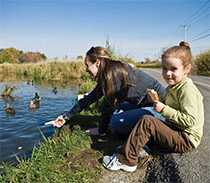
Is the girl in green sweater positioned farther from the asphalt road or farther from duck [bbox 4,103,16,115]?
duck [bbox 4,103,16,115]

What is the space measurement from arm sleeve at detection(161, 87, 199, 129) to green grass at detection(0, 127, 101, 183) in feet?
3.45

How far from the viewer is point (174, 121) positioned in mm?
3879

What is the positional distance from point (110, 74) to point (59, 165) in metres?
1.35

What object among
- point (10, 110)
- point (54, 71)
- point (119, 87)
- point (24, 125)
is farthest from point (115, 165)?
point (54, 71)

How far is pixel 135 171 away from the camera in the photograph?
3.97m

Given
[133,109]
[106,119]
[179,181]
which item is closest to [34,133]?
[106,119]

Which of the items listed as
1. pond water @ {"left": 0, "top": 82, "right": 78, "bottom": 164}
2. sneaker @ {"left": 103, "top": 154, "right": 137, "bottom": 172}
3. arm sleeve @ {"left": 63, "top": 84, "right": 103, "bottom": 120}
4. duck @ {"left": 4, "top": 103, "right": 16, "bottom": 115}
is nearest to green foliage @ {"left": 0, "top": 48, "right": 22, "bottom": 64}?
pond water @ {"left": 0, "top": 82, "right": 78, "bottom": 164}

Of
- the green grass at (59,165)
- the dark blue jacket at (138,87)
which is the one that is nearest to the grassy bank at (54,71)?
the dark blue jacket at (138,87)

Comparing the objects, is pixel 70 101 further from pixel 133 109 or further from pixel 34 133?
pixel 133 109

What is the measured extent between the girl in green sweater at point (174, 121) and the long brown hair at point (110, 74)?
904 millimetres

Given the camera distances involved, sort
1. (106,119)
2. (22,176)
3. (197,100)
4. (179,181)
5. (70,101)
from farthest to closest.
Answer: (70,101), (106,119), (22,176), (197,100), (179,181)

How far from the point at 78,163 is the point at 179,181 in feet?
4.39

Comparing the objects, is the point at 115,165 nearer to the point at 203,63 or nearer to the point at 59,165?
the point at 59,165

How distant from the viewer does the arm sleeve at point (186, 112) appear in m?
3.75
